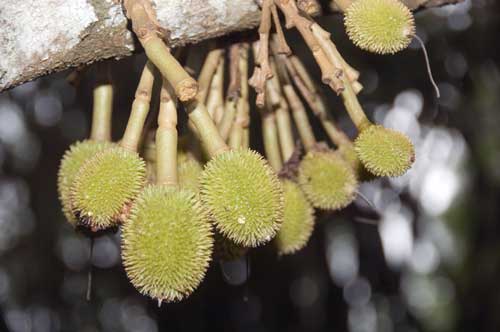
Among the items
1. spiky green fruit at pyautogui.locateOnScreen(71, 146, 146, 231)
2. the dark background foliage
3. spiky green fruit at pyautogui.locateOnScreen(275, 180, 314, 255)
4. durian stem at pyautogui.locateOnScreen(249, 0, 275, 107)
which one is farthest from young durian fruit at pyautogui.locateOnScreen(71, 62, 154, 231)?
the dark background foliage

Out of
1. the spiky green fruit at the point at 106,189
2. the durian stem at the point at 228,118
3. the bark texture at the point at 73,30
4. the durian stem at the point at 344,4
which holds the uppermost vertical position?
the bark texture at the point at 73,30

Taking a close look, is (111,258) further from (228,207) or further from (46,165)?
(228,207)

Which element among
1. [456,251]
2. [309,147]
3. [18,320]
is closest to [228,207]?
[309,147]

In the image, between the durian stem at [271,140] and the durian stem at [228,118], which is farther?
the durian stem at [271,140]

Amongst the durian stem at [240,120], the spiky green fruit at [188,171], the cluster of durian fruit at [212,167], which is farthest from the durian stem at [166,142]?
the durian stem at [240,120]

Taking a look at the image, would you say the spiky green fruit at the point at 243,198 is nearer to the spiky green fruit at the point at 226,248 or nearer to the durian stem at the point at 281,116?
the spiky green fruit at the point at 226,248

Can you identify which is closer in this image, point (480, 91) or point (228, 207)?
point (228, 207)
